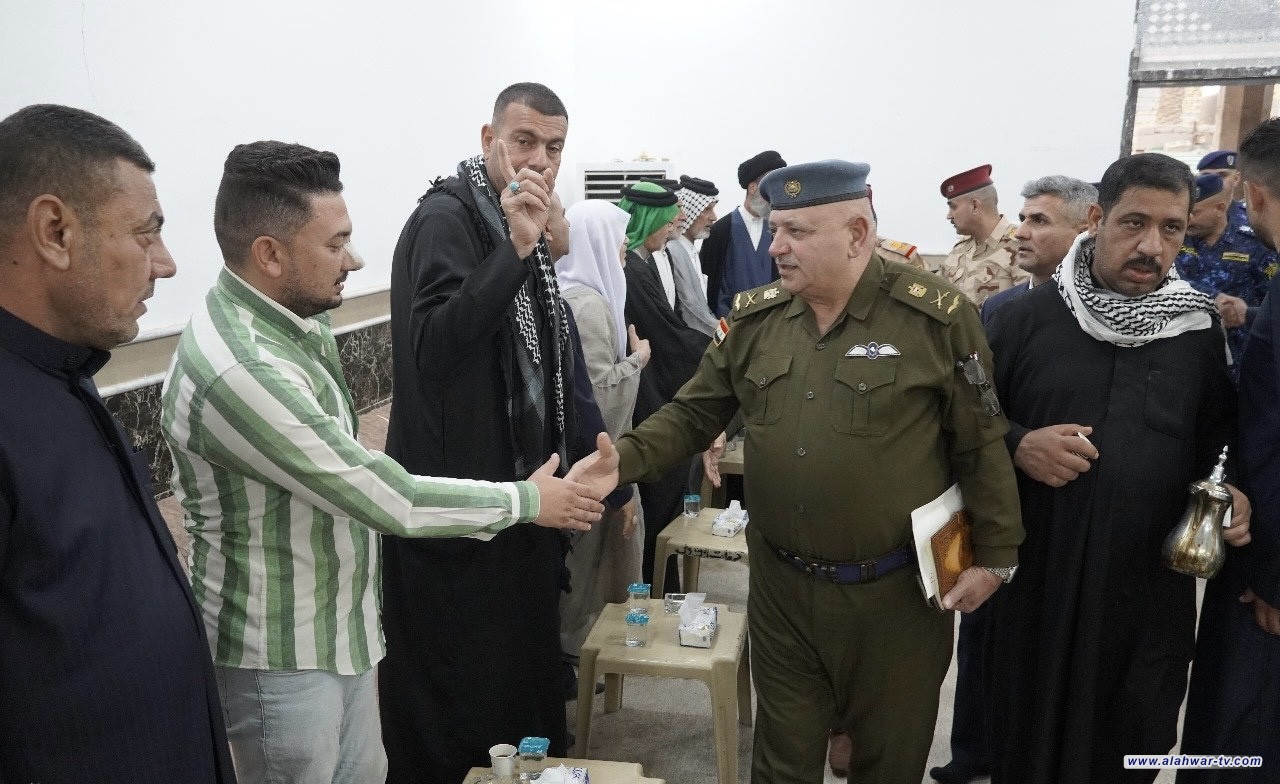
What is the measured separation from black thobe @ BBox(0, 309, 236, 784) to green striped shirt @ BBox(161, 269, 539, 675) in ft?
0.85

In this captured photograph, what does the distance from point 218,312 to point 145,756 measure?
2.29ft

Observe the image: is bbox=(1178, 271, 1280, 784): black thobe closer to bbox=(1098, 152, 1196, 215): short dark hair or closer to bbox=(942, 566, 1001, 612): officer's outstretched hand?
bbox=(1098, 152, 1196, 215): short dark hair

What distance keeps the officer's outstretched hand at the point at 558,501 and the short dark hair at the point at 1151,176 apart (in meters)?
1.37

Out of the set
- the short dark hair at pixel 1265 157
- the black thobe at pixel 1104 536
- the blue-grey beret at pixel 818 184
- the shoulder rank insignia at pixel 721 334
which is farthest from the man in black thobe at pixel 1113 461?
the shoulder rank insignia at pixel 721 334

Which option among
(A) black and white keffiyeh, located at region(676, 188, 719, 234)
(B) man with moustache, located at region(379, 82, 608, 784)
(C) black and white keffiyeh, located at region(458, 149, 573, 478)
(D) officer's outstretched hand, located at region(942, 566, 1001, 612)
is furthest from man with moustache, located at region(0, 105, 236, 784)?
(A) black and white keffiyeh, located at region(676, 188, 719, 234)

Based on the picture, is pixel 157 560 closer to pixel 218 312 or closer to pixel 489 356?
pixel 218 312

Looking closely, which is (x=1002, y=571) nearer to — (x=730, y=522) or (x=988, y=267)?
(x=730, y=522)

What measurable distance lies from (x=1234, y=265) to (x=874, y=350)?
2.24 metres

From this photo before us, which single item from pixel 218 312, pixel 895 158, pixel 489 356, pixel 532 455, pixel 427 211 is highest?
pixel 895 158

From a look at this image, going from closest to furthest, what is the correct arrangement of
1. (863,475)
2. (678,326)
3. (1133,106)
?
(863,475) → (678,326) → (1133,106)

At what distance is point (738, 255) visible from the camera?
18.1 feet

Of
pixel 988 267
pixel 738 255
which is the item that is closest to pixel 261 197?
pixel 988 267

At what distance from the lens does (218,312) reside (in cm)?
150

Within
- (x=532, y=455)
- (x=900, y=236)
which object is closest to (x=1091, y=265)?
(x=532, y=455)
